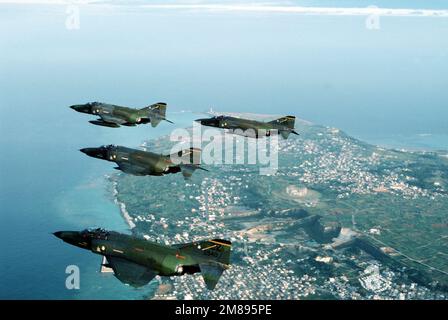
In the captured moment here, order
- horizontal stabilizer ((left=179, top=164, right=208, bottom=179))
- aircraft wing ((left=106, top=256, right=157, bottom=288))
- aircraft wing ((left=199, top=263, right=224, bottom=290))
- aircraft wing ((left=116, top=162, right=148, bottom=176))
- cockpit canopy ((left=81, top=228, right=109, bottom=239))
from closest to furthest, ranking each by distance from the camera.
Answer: aircraft wing ((left=199, top=263, right=224, bottom=290))
aircraft wing ((left=106, top=256, right=157, bottom=288))
cockpit canopy ((left=81, top=228, right=109, bottom=239))
horizontal stabilizer ((left=179, top=164, right=208, bottom=179))
aircraft wing ((left=116, top=162, right=148, bottom=176))

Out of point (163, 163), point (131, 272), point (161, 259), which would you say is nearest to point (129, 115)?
point (163, 163)

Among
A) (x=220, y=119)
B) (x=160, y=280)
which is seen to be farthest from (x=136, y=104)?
(x=220, y=119)

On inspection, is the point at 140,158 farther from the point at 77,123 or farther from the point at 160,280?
the point at 77,123

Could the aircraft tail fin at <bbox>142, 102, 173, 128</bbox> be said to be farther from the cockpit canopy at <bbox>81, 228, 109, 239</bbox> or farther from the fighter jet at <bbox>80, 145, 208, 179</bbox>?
the cockpit canopy at <bbox>81, 228, 109, 239</bbox>

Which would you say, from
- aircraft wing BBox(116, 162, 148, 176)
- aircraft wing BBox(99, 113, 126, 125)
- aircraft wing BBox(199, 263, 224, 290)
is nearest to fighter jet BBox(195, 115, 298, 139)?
aircraft wing BBox(99, 113, 126, 125)

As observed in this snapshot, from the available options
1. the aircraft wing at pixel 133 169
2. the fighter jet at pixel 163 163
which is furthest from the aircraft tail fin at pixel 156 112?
the aircraft wing at pixel 133 169

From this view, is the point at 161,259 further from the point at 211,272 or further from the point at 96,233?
the point at 96,233

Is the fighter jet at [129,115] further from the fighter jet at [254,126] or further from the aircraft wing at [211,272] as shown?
the aircraft wing at [211,272]
